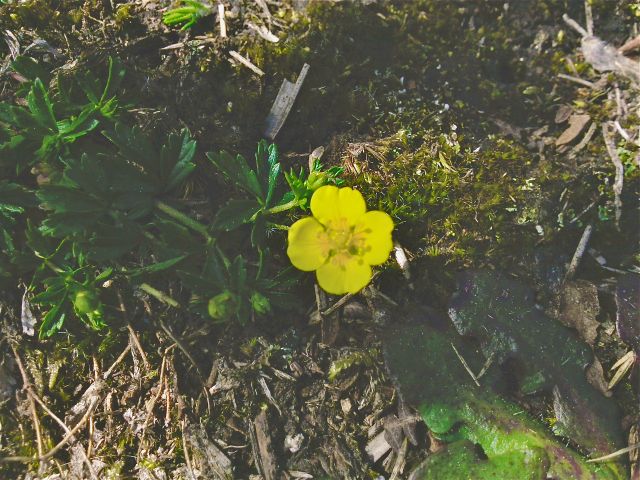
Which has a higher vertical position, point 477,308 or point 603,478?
point 477,308

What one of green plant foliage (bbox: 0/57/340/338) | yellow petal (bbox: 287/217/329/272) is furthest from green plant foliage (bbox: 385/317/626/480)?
green plant foliage (bbox: 0/57/340/338)

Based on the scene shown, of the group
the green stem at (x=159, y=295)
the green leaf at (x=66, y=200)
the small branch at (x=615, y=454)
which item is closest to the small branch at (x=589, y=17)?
the small branch at (x=615, y=454)

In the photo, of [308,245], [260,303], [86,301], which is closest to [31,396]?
[86,301]

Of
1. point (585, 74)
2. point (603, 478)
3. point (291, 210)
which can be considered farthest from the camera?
point (585, 74)

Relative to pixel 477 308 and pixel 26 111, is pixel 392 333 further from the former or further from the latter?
pixel 26 111

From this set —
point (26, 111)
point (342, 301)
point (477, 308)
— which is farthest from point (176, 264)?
A: point (477, 308)

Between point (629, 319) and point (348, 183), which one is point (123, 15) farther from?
point (629, 319)
